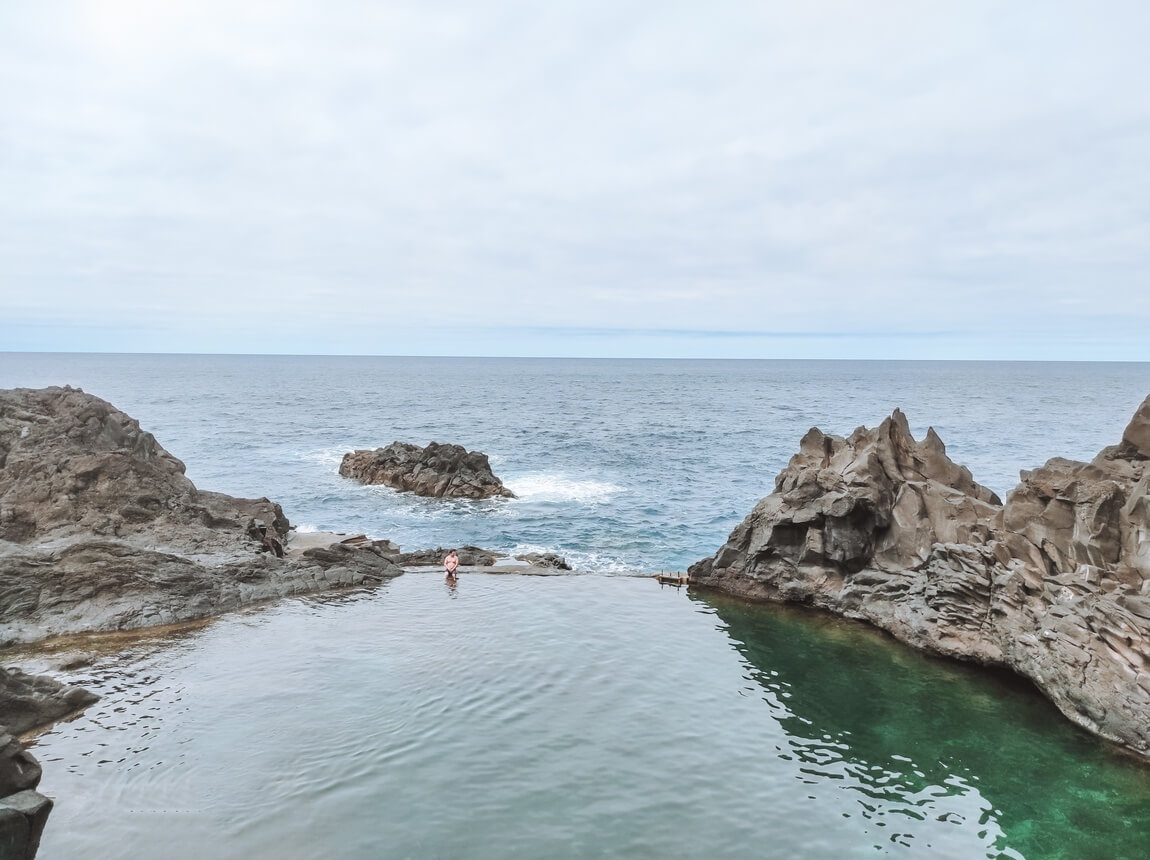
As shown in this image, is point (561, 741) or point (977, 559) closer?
point (561, 741)

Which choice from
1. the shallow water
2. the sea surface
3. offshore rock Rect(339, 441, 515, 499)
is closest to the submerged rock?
the sea surface

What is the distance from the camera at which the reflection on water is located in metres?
15.7

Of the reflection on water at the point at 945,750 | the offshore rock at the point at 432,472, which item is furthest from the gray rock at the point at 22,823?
the offshore rock at the point at 432,472

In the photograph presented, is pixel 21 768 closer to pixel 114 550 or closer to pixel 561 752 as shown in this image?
pixel 561 752

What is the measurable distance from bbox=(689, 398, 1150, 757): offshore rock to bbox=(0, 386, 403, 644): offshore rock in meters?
19.5

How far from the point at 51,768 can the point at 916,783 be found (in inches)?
809

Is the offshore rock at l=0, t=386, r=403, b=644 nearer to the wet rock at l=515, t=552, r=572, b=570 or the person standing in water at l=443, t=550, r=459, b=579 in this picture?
the person standing in water at l=443, t=550, r=459, b=579

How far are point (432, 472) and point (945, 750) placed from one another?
46201 mm

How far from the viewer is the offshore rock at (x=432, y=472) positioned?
57.4 meters

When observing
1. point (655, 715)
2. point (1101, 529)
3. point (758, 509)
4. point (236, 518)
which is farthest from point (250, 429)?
point (1101, 529)

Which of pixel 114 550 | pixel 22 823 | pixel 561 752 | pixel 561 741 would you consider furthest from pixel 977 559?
pixel 114 550

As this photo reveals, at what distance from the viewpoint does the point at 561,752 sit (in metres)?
18.2

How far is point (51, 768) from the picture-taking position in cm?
1638

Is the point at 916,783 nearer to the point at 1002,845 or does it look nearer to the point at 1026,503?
the point at 1002,845
